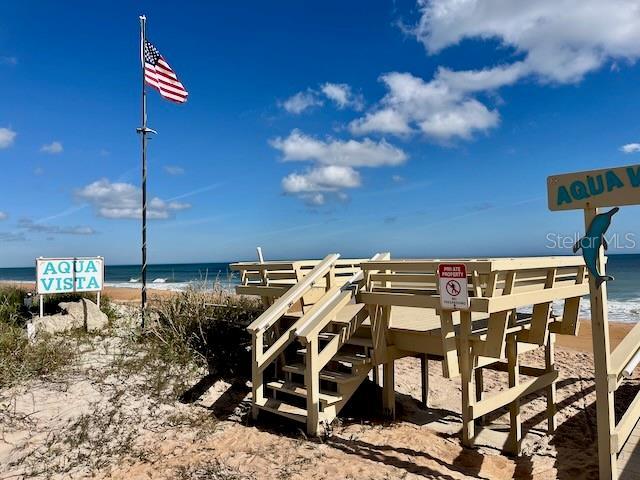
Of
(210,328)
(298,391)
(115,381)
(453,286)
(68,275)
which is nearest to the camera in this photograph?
(453,286)

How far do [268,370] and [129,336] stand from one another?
115 inches

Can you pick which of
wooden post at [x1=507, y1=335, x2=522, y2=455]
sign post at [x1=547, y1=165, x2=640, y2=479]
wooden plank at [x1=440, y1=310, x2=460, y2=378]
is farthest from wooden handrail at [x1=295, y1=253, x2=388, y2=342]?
sign post at [x1=547, y1=165, x2=640, y2=479]

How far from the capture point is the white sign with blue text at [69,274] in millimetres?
10359

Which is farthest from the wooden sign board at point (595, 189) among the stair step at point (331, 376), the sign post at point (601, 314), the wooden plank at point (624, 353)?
the stair step at point (331, 376)

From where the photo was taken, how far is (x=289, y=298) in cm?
706

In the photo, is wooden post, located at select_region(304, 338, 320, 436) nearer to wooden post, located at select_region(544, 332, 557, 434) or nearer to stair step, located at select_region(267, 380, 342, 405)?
stair step, located at select_region(267, 380, 342, 405)

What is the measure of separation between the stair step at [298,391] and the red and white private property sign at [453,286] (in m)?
1.94

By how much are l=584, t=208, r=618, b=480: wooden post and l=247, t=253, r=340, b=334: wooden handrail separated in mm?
3734

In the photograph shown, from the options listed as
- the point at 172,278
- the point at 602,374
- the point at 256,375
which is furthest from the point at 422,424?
the point at 172,278

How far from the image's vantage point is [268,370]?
8.35m

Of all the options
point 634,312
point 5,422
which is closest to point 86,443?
point 5,422

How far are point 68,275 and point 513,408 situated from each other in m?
9.28

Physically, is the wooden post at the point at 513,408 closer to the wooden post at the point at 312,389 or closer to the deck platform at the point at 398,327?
the deck platform at the point at 398,327

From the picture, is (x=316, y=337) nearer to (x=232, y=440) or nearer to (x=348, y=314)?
(x=348, y=314)
